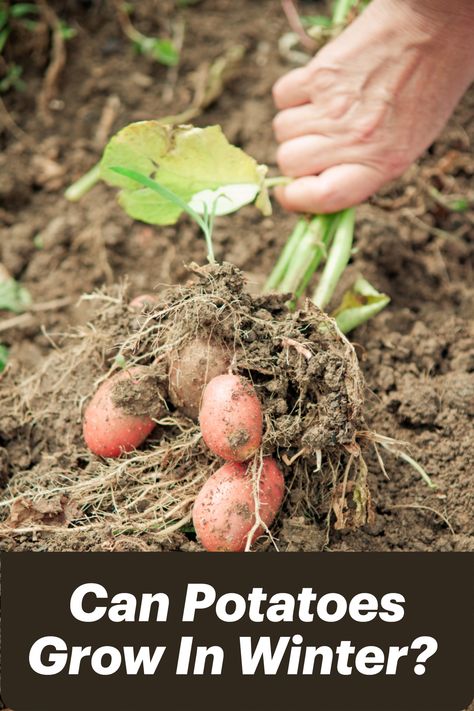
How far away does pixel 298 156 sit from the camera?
6.86 feet

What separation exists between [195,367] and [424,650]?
0.70 metres

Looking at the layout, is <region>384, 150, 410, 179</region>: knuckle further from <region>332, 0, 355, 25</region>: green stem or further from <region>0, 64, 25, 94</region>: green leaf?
<region>0, 64, 25, 94</region>: green leaf

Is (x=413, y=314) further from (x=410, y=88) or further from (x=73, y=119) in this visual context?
(x=73, y=119)

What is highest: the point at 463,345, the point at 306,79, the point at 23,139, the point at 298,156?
the point at 306,79

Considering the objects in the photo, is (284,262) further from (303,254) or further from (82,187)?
(82,187)

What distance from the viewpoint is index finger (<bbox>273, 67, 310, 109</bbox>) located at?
2.11m

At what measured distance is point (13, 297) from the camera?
93.9 inches

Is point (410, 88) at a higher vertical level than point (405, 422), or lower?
higher

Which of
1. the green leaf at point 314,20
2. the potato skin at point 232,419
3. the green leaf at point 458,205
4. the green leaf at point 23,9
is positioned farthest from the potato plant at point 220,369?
the green leaf at point 23,9

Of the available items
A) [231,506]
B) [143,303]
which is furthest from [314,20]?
[231,506]

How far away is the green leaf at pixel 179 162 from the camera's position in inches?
A: 71.4

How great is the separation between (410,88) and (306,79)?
10.8 inches

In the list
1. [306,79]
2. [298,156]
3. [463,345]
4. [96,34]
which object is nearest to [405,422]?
[463,345]

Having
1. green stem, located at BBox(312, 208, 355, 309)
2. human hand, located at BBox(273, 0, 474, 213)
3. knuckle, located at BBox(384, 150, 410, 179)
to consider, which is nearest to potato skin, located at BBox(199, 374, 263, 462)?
green stem, located at BBox(312, 208, 355, 309)
